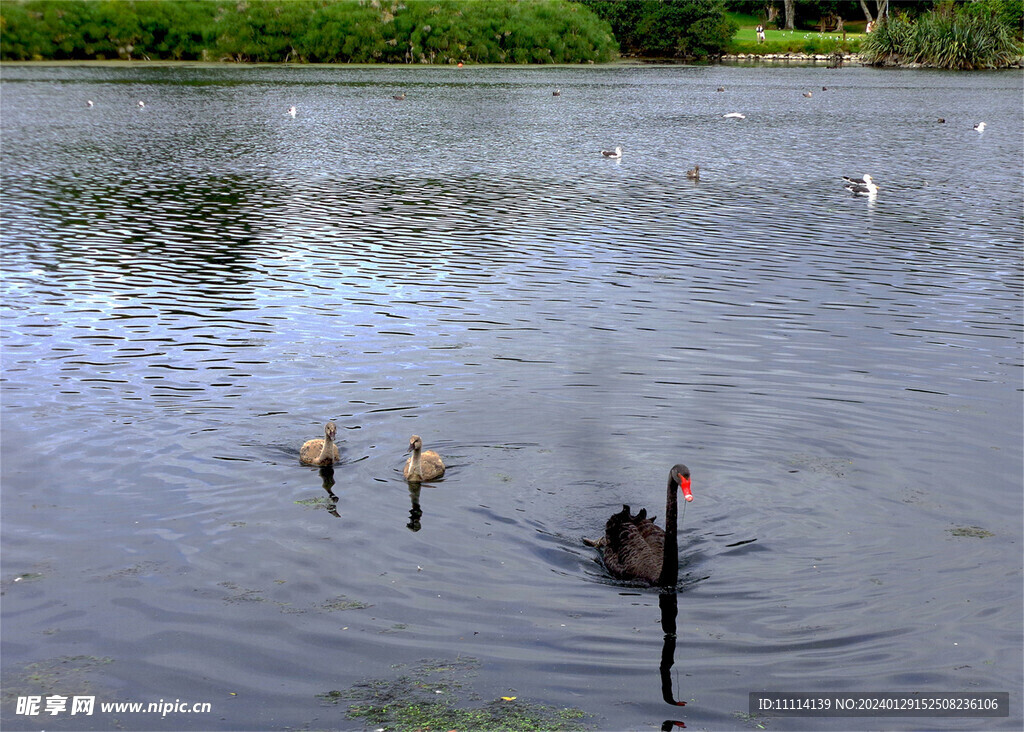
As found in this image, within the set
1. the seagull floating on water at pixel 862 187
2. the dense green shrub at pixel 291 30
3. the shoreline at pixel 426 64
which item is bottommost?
the seagull floating on water at pixel 862 187

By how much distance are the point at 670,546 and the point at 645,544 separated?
471 mm

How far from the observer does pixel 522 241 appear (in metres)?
24.2

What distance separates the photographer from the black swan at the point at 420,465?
11.5m

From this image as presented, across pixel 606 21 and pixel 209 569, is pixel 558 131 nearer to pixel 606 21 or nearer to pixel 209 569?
pixel 209 569

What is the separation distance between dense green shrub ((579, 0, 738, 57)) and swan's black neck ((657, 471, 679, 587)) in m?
97.3

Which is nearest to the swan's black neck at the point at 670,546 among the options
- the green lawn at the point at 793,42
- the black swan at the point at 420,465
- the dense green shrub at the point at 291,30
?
the black swan at the point at 420,465

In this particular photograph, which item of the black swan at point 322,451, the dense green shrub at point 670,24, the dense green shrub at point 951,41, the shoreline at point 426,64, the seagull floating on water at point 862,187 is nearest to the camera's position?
the black swan at point 322,451

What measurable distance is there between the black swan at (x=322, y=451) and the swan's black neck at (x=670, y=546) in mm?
4171

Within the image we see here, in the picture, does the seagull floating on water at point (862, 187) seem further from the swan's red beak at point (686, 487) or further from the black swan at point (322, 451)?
the swan's red beak at point (686, 487)

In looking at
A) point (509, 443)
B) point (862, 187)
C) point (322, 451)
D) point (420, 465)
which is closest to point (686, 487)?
point (420, 465)

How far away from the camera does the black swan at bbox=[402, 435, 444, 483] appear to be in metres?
11.5

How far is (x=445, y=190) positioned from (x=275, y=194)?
5000mm

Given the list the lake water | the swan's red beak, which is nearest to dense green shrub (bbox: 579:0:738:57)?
the lake water

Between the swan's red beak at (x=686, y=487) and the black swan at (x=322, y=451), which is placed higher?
the swan's red beak at (x=686, y=487)
